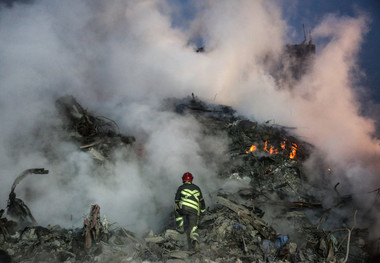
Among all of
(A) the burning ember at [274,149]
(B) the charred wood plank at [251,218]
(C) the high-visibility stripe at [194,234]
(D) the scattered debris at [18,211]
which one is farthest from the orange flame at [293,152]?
(D) the scattered debris at [18,211]

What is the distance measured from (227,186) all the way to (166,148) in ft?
7.93

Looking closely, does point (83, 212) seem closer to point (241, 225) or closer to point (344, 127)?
point (241, 225)

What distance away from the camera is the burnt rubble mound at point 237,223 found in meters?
5.00

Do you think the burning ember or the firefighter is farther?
the burning ember

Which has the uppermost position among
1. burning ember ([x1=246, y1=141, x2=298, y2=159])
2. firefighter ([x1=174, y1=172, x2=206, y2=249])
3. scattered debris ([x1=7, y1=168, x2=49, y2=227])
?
burning ember ([x1=246, y1=141, x2=298, y2=159])

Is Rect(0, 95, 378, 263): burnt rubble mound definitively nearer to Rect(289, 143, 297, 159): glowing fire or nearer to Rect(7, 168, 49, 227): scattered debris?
Rect(289, 143, 297, 159): glowing fire

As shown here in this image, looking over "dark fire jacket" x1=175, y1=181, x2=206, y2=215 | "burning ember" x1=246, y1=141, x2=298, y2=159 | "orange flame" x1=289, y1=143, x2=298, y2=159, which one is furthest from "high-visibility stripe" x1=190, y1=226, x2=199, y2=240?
"orange flame" x1=289, y1=143, x2=298, y2=159

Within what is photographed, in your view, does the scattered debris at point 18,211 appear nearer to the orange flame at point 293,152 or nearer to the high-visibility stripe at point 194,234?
the high-visibility stripe at point 194,234

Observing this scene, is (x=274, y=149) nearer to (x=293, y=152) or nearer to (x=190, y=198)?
(x=293, y=152)

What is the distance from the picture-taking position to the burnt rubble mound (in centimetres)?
500

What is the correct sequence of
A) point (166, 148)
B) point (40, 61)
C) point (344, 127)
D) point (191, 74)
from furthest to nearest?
point (191, 74), point (344, 127), point (40, 61), point (166, 148)

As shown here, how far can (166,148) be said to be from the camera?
28.8 ft

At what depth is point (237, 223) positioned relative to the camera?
5938 mm

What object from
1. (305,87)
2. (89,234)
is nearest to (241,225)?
Answer: (89,234)
